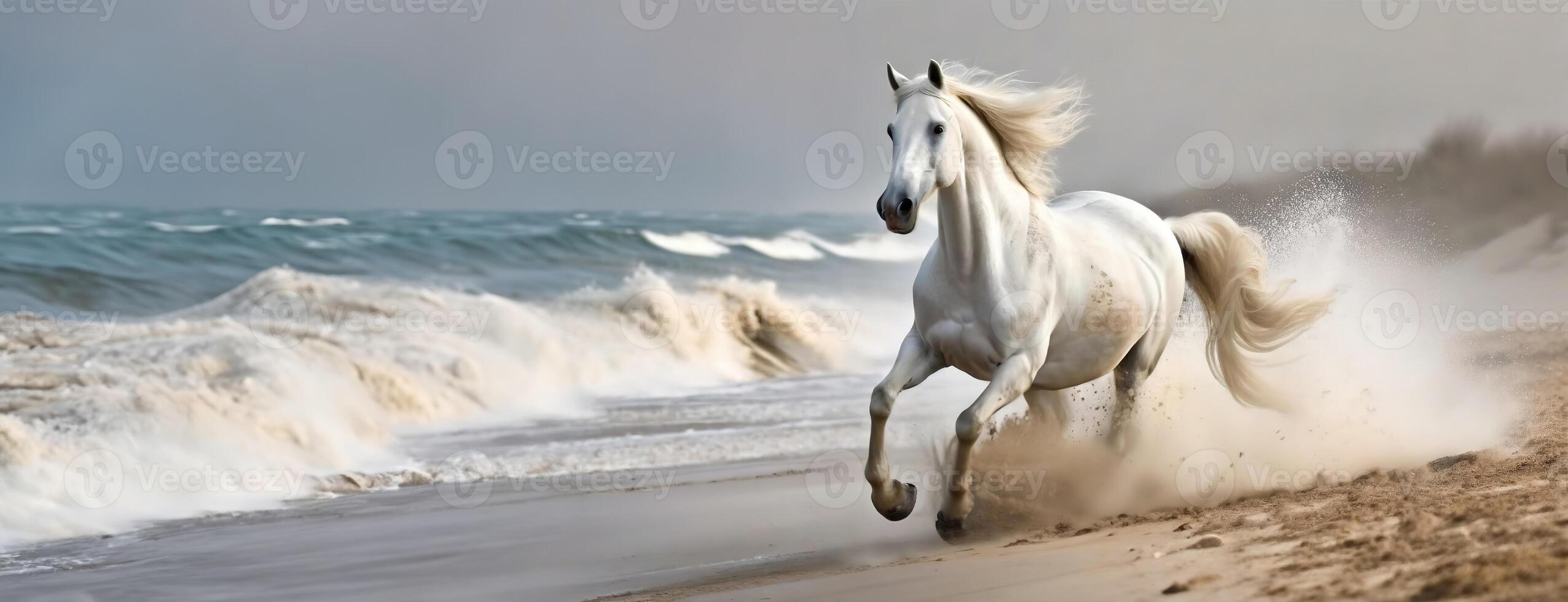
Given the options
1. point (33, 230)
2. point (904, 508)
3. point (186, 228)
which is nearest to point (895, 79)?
point (904, 508)

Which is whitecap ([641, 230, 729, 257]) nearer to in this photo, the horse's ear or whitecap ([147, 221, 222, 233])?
whitecap ([147, 221, 222, 233])

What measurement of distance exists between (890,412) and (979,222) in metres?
0.71

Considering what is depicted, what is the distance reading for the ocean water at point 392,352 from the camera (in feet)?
26.5

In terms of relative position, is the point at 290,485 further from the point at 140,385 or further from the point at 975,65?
the point at 975,65

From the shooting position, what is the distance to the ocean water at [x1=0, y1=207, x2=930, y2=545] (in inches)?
317

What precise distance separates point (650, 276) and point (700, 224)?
22.8 feet

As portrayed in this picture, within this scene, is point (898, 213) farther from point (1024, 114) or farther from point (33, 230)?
point (33, 230)

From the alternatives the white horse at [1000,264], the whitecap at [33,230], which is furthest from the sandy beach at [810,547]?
the whitecap at [33,230]

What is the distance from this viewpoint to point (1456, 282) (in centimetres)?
1271

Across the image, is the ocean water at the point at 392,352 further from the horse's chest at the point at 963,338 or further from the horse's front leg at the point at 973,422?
the horse's chest at the point at 963,338

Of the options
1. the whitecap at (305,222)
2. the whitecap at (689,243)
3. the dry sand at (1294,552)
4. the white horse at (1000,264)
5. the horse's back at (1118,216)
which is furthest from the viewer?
the whitecap at (689,243)

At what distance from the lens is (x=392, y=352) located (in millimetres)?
12023

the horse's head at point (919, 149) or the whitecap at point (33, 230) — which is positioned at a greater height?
the whitecap at point (33, 230)

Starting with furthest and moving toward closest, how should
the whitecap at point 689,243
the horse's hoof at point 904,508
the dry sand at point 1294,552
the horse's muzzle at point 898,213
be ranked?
the whitecap at point 689,243 < the horse's hoof at point 904,508 < the horse's muzzle at point 898,213 < the dry sand at point 1294,552
